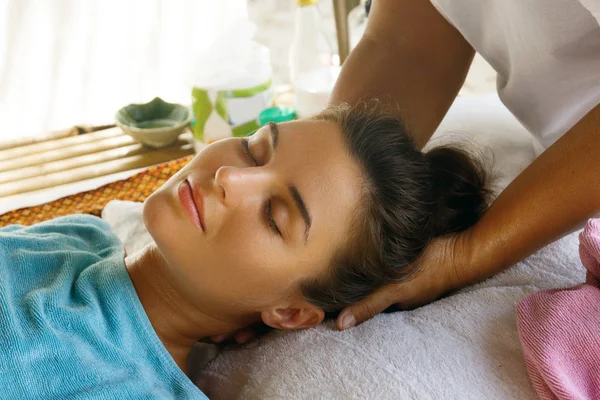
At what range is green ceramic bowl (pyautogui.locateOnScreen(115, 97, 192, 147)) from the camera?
168 centimetres

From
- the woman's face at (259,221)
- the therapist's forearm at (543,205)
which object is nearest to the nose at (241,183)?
the woman's face at (259,221)

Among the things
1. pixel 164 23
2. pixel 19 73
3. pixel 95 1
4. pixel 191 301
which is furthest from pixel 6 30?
pixel 191 301

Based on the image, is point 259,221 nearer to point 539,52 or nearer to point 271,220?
point 271,220

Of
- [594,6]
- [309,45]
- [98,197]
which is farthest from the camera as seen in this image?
[309,45]

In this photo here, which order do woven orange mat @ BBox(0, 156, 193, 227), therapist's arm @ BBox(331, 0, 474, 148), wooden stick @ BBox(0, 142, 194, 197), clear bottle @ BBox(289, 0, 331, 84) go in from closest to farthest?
therapist's arm @ BBox(331, 0, 474, 148) < woven orange mat @ BBox(0, 156, 193, 227) < wooden stick @ BBox(0, 142, 194, 197) < clear bottle @ BBox(289, 0, 331, 84)

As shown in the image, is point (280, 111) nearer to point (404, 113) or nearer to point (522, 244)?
point (404, 113)

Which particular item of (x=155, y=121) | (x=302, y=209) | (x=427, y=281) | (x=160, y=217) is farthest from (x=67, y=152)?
(x=427, y=281)

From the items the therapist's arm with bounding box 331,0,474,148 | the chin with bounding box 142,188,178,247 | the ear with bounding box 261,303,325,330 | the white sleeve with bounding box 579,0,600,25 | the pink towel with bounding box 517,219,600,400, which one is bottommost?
the ear with bounding box 261,303,325,330

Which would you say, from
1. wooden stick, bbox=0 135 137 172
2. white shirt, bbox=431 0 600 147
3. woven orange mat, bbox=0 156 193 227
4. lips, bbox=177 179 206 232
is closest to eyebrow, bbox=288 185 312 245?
lips, bbox=177 179 206 232

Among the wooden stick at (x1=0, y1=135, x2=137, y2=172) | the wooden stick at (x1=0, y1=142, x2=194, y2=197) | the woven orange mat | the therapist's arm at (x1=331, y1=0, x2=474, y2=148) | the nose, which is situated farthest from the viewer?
the wooden stick at (x1=0, y1=135, x2=137, y2=172)

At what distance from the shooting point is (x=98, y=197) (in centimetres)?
144

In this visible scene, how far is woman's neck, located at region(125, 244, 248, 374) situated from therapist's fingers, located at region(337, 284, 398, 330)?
202 millimetres

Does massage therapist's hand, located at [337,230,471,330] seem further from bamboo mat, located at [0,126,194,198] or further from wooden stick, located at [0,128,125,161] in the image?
wooden stick, located at [0,128,125,161]

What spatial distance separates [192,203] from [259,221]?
0.10 meters
